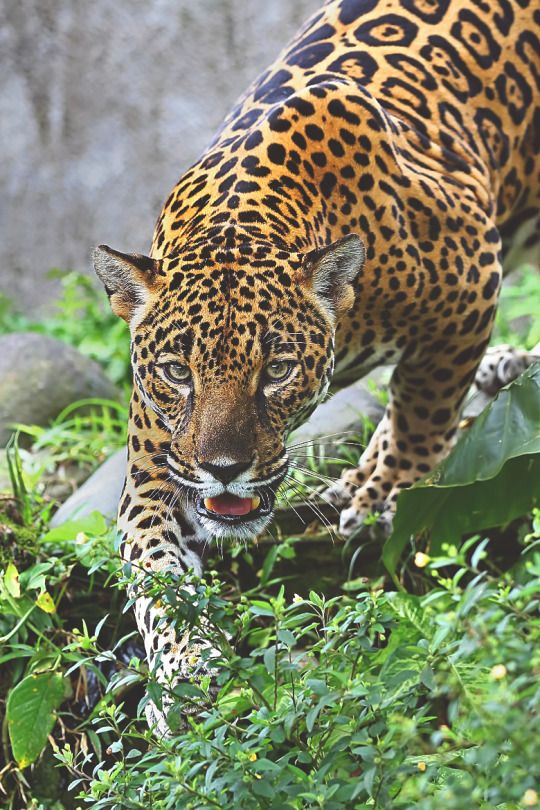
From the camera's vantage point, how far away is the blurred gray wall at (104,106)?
11.2 metres

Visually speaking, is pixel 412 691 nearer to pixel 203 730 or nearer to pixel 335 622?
pixel 335 622

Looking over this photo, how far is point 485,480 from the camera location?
15.1 ft

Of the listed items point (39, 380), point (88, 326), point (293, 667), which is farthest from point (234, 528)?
point (88, 326)

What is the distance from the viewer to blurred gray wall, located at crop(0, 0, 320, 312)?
11219 mm

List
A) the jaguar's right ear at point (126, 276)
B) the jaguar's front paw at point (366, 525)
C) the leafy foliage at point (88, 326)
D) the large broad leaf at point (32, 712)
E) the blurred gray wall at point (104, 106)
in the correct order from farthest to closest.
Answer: the blurred gray wall at point (104, 106)
the leafy foliage at point (88, 326)
the jaguar's front paw at point (366, 525)
the large broad leaf at point (32, 712)
the jaguar's right ear at point (126, 276)

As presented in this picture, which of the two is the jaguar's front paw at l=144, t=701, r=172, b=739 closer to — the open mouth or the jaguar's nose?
the open mouth

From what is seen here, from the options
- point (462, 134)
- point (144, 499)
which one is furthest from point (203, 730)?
point (462, 134)

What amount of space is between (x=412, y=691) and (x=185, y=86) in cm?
896

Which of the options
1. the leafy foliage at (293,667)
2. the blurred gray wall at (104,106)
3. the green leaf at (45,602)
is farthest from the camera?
the blurred gray wall at (104,106)

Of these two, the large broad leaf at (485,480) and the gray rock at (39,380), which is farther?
the gray rock at (39,380)

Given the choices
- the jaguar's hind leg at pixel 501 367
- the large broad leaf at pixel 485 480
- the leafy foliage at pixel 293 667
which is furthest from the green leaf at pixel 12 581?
the jaguar's hind leg at pixel 501 367

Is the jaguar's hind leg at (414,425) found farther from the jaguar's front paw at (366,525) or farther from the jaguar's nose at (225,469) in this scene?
the jaguar's nose at (225,469)

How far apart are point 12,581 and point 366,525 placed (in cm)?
158

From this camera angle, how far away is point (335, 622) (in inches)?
135
